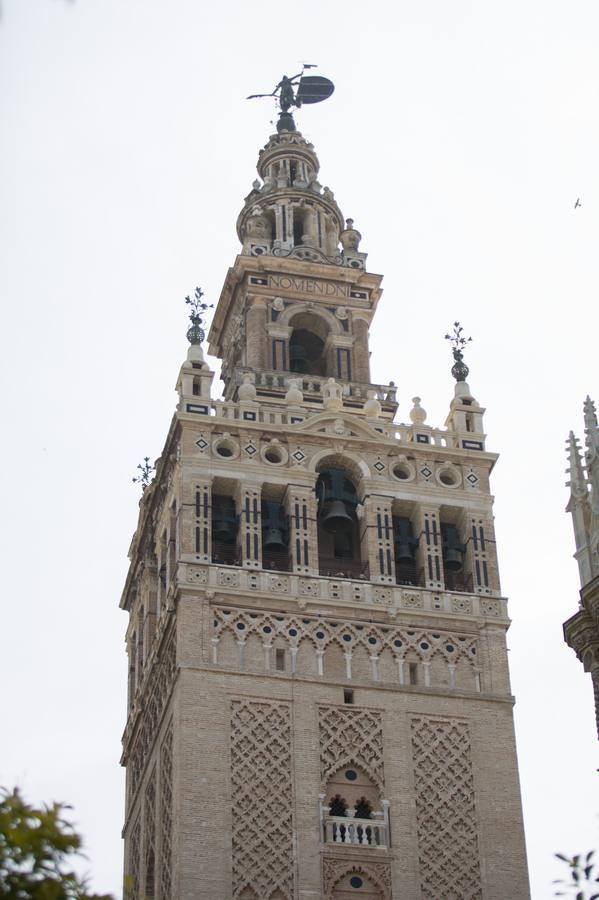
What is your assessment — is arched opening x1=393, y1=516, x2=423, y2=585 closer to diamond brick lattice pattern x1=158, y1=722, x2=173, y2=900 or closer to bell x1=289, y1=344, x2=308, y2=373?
diamond brick lattice pattern x1=158, y1=722, x2=173, y2=900

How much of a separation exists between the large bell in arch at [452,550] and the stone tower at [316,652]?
0.05 m

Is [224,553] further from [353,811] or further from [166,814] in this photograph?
[353,811]

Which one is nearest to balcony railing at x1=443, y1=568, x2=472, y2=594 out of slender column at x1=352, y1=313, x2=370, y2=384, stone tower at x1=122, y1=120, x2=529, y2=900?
stone tower at x1=122, y1=120, x2=529, y2=900

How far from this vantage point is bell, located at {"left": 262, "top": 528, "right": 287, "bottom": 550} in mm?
38625

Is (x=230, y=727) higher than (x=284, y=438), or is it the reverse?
(x=284, y=438)

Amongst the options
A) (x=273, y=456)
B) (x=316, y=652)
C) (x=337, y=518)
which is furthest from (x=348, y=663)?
(x=273, y=456)

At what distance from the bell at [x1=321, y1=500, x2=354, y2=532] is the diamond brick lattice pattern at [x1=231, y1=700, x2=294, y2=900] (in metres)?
4.97

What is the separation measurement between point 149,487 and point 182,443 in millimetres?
4387

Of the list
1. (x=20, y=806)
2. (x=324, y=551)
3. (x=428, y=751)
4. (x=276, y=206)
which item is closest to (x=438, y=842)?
(x=428, y=751)

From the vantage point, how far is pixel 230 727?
3572 centimetres

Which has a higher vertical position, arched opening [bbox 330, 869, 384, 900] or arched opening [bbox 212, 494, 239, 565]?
arched opening [bbox 212, 494, 239, 565]

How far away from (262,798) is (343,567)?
21.2ft

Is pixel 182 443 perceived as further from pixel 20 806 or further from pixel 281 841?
pixel 20 806

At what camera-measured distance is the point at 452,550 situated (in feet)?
131
